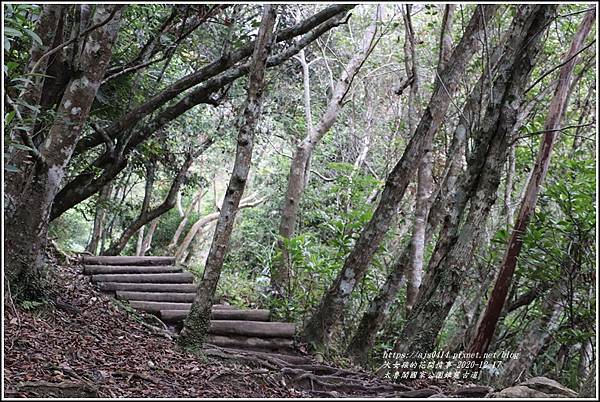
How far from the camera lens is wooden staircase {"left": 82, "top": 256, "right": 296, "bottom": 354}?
6242 mm

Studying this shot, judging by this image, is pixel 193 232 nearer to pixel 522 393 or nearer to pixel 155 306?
pixel 155 306

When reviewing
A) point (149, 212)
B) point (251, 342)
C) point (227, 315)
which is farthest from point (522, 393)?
point (149, 212)

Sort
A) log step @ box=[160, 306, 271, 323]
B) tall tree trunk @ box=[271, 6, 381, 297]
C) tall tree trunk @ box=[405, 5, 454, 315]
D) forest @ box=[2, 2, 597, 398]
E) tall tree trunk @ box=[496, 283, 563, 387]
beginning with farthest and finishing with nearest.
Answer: tall tree trunk @ box=[271, 6, 381, 297] → tall tree trunk @ box=[405, 5, 454, 315] → log step @ box=[160, 306, 271, 323] → tall tree trunk @ box=[496, 283, 563, 387] → forest @ box=[2, 2, 597, 398]

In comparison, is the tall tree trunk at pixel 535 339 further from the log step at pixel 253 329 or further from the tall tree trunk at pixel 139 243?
the tall tree trunk at pixel 139 243

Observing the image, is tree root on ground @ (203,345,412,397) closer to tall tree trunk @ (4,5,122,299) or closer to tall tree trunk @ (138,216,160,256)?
tall tree trunk @ (4,5,122,299)

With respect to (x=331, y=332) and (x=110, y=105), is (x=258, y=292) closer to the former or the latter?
(x=331, y=332)

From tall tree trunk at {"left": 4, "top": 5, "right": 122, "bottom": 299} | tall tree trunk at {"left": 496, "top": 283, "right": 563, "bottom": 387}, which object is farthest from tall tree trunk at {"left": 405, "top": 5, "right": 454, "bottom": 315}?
tall tree trunk at {"left": 4, "top": 5, "right": 122, "bottom": 299}

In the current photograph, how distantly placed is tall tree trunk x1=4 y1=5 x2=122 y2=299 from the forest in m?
0.02

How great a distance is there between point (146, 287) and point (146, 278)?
1.20ft

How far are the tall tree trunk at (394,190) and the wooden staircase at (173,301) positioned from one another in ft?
1.44

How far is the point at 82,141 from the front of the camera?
5.92 meters

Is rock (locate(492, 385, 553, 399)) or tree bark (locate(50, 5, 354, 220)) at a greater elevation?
tree bark (locate(50, 5, 354, 220))

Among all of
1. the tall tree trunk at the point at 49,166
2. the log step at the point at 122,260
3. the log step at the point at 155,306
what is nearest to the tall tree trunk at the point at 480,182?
the log step at the point at 155,306

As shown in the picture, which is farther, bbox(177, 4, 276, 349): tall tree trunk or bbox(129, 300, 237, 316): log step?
bbox(129, 300, 237, 316): log step
